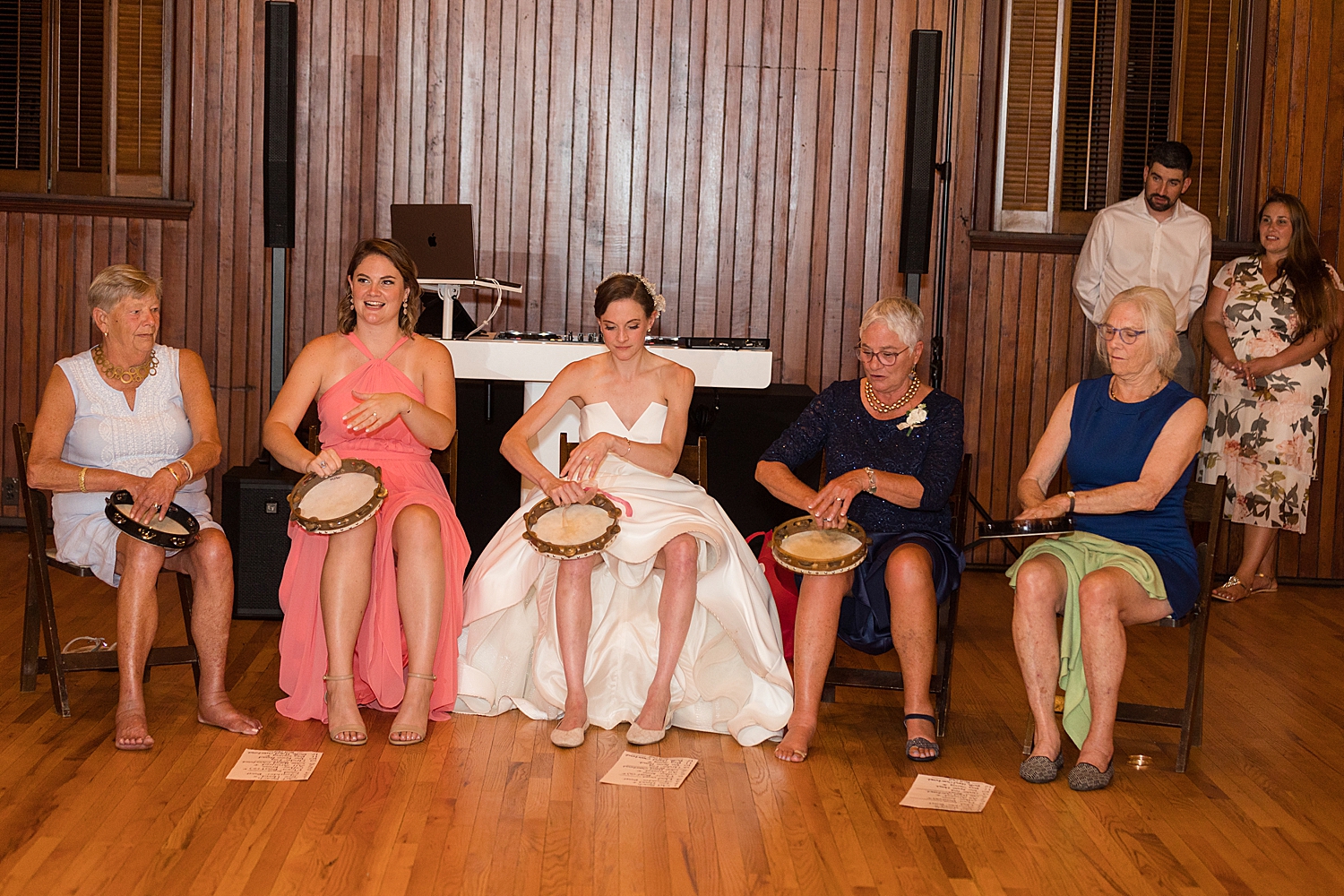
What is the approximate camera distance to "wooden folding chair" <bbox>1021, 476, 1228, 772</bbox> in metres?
3.29

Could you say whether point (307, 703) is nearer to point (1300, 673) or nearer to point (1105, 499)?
point (1105, 499)

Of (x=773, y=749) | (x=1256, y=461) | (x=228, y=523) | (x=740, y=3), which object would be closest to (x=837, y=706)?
(x=773, y=749)

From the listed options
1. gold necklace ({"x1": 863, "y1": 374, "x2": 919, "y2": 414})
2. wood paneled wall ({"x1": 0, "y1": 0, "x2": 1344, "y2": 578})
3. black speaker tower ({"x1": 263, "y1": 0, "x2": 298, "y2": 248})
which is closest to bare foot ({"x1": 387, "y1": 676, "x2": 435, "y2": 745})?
gold necklace ({"x1": 863, "y1": 374, "x2": 919, "y2": 414})

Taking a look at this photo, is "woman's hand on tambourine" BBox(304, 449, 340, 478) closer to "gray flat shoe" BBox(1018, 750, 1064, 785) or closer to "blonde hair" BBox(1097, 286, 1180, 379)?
"gray flat shoe" BBox(1018, 750, 1064, 785)

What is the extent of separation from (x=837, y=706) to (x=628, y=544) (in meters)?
0.90

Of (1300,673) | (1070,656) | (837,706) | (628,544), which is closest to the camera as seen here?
(1070,656)

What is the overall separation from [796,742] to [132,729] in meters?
1.71

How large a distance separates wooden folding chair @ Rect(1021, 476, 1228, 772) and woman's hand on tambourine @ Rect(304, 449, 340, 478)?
1.94 m

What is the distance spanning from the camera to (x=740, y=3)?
18.8ft

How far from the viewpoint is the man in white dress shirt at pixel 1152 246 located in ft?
17.7

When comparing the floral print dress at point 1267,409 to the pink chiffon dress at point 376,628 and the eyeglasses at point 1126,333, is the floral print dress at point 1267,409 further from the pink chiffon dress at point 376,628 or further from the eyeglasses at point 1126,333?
the pink chiffon dress at point 376,628

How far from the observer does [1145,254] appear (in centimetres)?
540

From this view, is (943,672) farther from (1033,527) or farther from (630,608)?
(630,608)

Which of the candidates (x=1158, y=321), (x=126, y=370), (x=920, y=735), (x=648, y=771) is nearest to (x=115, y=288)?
(x=126, y=370)
